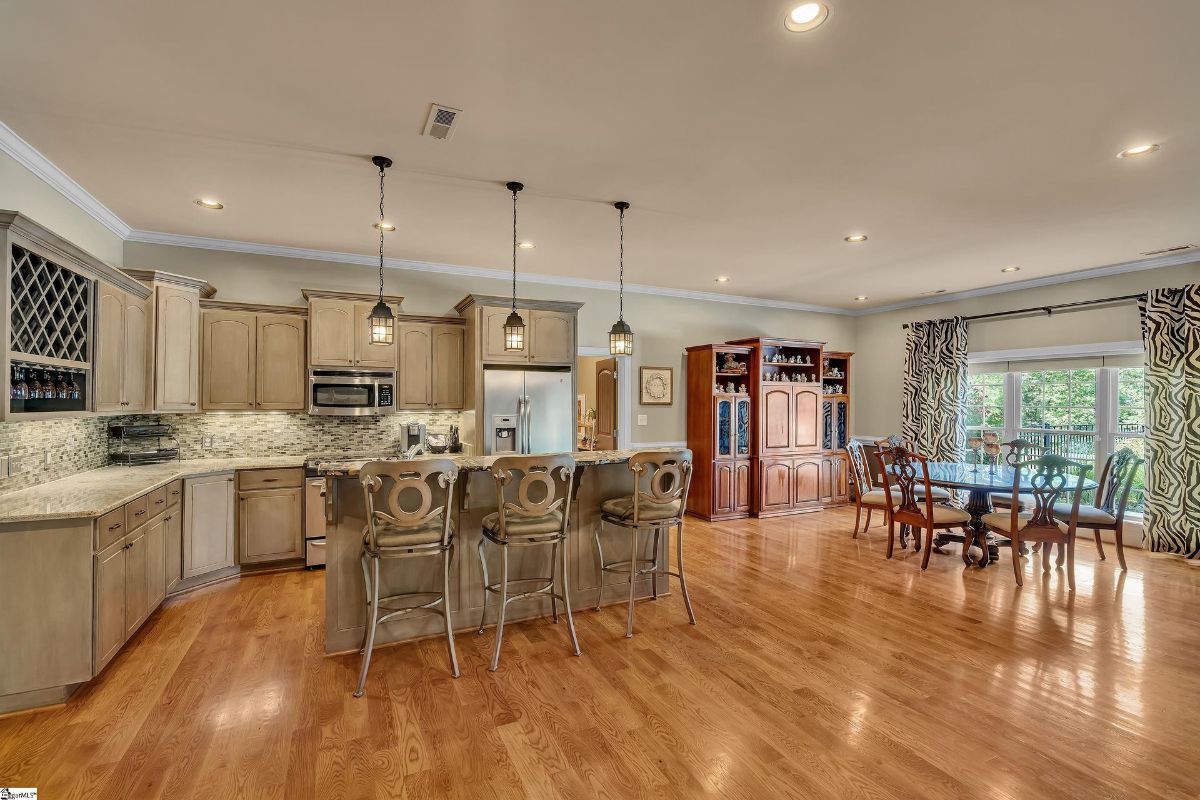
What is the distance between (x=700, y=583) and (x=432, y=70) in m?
3.80

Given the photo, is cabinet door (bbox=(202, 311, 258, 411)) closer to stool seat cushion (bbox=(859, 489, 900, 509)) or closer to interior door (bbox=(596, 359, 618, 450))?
interior door (bbox=(596, 359, 618, 450))

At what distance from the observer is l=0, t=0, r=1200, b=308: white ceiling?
204cm

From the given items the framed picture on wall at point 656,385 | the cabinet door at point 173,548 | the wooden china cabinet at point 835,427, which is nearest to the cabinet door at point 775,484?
the wooden china cabinet at point 835,427

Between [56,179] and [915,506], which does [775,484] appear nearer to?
[915,506]

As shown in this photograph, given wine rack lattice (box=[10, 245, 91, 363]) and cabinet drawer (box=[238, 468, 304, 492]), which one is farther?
cabinet drawer (box=[238, 468, 304, 492])

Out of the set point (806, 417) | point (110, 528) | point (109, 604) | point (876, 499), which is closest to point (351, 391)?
point (110, 528)

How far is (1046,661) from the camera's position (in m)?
3.00

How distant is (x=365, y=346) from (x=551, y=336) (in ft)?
5.76

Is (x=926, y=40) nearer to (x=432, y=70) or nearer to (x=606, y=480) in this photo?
(x=432, y=70)

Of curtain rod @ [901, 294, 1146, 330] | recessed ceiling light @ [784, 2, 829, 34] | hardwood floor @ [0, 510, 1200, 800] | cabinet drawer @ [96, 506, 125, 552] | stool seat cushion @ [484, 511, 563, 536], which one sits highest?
recessed ceiling light @ [784, 2, 829, 34]

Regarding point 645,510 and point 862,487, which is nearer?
point 645,510

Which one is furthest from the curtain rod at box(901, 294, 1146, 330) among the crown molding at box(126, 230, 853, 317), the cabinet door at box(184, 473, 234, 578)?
the cabinet door at box(184, 473, 234, 578)

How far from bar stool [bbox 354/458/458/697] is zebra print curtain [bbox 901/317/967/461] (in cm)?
650

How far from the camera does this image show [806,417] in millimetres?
7180
